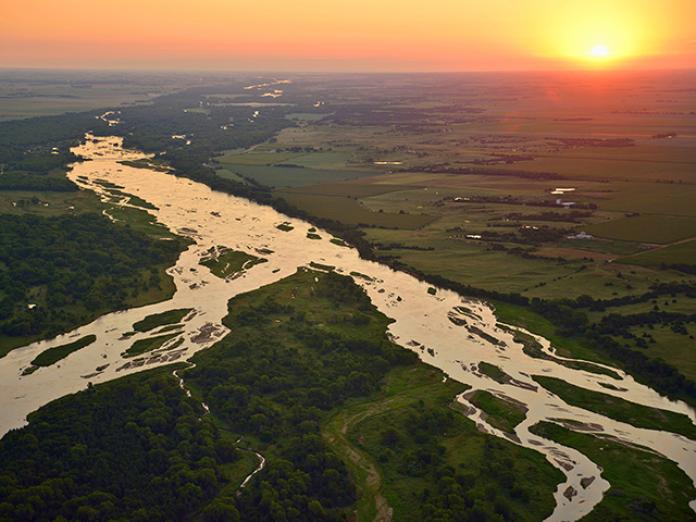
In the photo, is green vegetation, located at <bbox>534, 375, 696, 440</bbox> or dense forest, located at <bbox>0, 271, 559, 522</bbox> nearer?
dense forest, located at <bbox>0, 271, 559, 522</bbox>

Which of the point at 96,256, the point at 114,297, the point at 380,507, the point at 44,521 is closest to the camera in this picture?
the point at 44,521

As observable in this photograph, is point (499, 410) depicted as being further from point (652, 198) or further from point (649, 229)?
point (652, 198)

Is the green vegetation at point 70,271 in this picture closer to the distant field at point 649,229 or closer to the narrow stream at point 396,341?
the narrow stream at point 396,341

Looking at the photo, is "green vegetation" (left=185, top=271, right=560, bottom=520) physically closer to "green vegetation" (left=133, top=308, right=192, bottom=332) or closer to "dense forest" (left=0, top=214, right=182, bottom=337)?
"green vegetation" (left=133, top=308, right=192, bottom=332)

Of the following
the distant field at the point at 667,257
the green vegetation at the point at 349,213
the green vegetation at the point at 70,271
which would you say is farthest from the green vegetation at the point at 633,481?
the green vegetation at the point at 349,213

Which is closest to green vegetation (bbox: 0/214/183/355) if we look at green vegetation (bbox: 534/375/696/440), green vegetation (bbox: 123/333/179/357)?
green vegetation (bbox: 123/333/179/357)

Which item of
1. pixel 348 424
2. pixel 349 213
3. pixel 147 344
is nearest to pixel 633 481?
pixel 348 424

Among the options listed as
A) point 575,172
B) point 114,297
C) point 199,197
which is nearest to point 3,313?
point 114,297

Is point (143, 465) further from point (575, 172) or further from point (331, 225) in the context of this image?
point (575, 172)
